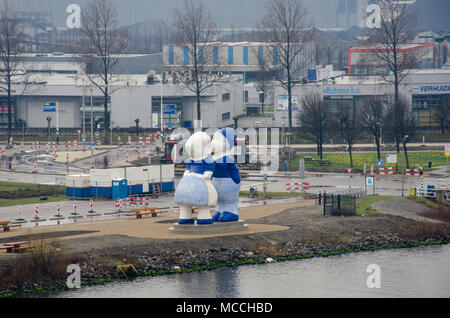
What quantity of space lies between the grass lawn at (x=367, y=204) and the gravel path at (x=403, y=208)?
573 millimetres

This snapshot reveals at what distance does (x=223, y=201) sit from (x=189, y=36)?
61.2 meters

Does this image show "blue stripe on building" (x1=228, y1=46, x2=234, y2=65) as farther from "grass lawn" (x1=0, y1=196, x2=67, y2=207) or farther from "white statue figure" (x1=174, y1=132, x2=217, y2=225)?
"white statue figure" (x1=174, y1=132, x2=217, y2=225)

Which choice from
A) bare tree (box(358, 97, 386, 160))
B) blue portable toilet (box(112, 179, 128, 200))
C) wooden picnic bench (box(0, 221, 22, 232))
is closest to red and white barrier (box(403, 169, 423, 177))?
bare tree (box(358, 97, 386, 160))

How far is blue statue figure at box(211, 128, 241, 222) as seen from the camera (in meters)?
46.7

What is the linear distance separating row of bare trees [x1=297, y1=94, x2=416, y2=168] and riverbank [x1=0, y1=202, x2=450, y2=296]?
86.5 ft

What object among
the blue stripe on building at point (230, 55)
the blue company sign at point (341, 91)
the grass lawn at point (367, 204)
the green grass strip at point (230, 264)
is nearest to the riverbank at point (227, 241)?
the green grass strip at point (230, 264)

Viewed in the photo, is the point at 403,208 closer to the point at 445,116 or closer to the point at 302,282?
the point at 302,282

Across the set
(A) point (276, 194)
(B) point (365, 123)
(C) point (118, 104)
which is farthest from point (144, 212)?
(C) point (118, 104)

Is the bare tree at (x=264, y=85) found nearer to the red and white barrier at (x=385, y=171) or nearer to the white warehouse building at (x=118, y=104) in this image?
the white warehouse building at (x=118, y=104)

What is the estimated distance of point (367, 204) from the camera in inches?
2324

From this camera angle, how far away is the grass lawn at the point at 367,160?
83.2 meters

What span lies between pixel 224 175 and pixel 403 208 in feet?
58.6
